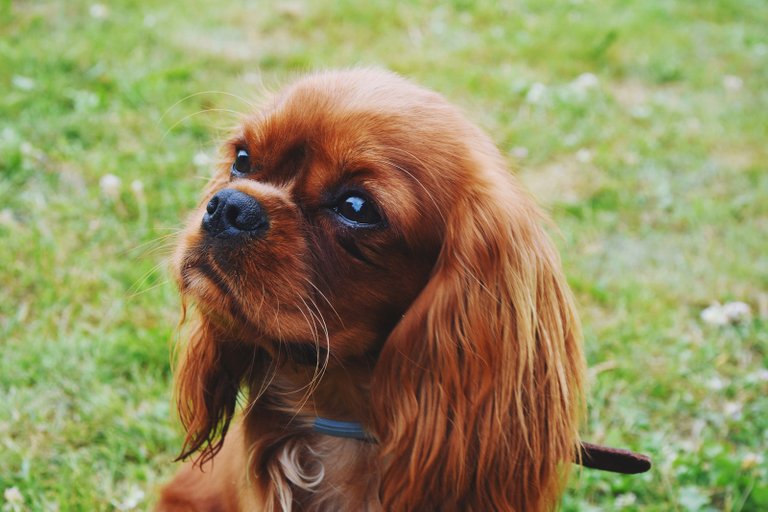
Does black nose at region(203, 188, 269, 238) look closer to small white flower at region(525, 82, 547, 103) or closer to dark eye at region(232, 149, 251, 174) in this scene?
dark eye at region(232, 149, 251, 174)

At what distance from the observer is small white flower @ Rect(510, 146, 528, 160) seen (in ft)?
16.0

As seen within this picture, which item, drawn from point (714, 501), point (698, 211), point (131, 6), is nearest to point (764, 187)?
point (698, 211)

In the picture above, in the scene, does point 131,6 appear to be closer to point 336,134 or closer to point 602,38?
point 602,38

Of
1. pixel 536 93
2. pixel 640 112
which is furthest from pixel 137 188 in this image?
pixel 640 112

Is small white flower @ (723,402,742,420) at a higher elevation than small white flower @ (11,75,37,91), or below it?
below

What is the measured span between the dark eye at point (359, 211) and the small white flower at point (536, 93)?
11.9 feet

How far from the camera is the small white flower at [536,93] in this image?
5309mm

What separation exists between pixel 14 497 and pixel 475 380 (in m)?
1.53

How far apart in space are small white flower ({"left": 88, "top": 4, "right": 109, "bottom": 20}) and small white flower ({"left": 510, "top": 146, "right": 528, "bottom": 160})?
119 inches

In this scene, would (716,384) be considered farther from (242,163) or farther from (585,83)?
(585,83)

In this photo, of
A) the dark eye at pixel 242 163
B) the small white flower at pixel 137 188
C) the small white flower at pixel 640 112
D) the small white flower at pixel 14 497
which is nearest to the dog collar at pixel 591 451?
the dark eye at pixel 242 163

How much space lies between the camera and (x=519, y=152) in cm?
489

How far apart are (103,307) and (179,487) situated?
1242mm

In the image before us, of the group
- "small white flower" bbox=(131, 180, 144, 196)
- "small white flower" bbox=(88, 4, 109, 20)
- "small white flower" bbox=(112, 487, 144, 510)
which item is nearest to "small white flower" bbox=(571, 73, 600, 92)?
"small white flower" bbox=(131, 180, 144, 196)
